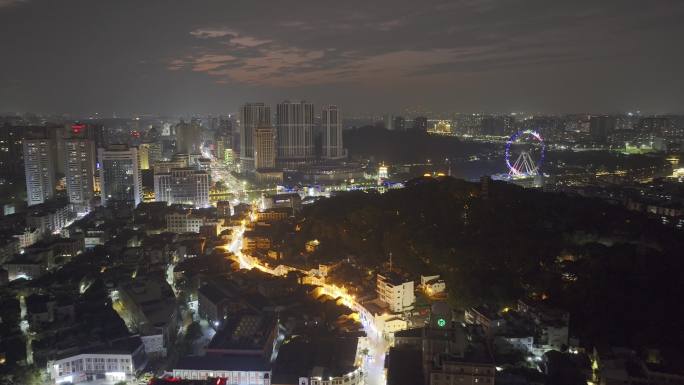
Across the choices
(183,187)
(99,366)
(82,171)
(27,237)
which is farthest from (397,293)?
(82,171)

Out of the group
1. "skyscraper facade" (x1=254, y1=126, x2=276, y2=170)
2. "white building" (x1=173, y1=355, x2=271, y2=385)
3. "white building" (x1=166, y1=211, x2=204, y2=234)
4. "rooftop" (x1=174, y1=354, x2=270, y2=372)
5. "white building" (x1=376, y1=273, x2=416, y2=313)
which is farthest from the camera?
"skyscraper facade" (x1=254, y1=126, x2=276, y2=170)

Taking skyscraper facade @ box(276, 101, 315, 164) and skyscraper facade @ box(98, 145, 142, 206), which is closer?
skyscraper facade @ box(98, 145, 142, 206)

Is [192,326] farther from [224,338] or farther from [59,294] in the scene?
[59,294]

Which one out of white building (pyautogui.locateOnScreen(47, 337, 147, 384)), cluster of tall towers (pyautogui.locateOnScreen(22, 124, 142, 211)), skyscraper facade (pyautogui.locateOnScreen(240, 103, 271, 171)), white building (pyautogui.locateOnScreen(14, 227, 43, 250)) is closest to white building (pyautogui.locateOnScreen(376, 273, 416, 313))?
white building (pyautogui.locateOnScreen(47, 337, 147, 384))

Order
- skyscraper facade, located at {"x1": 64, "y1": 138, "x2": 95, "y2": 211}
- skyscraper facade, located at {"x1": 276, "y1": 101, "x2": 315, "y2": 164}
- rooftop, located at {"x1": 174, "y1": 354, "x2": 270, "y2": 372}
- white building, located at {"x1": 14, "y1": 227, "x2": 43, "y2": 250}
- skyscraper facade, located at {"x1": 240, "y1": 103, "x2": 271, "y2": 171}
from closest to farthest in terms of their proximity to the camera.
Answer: rooftop, located at {"x1": 174, "y1": 354, "x2": 270, "y2": 372}, white building, located at {"x1": 14, "y1": 227, "x2": 43, "y2": 250}, skyscraper facade, located at {"x1": 64, "y1": 138, "x2": 95, "y2": 211}, skyscraper facade, located at {"x1": 240, "y1": 103, "x2": 271, "y2": 171}, skyscraper facade, located at {"x1": 276, "y1": 101, "x2": 315, "y2": 164}

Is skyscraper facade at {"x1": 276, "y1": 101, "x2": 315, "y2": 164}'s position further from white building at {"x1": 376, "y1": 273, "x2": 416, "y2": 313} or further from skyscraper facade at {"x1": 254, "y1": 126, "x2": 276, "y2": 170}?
white building at {"x1": 376, "y1": 273, "x2": 416, "y2": 313}

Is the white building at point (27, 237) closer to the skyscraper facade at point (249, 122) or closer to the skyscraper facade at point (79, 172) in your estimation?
the skyscraper facade at point (79, 172)

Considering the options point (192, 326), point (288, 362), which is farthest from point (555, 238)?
point (192, 326)

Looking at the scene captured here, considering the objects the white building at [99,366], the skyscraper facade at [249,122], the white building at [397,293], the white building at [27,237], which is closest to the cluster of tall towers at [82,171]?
the white building at [27,237]
